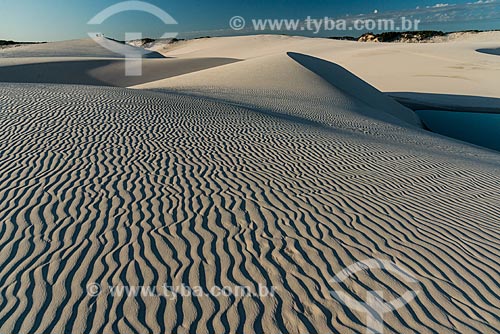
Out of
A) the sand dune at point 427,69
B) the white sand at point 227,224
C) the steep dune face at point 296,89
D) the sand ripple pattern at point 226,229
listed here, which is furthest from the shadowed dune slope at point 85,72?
the sand ripple pattern at point 226,229

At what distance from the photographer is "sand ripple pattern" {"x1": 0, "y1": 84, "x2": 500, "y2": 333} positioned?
338 centimetres

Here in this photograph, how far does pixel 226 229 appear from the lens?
15.4ft

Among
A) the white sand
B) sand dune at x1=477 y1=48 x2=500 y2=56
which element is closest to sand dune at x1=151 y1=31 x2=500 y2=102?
sand dune at x1=477 y1=48 x2=500 y2=56

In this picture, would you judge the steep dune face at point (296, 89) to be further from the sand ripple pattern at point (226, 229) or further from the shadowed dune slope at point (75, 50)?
the shadowed dune slope at point (75, 50)

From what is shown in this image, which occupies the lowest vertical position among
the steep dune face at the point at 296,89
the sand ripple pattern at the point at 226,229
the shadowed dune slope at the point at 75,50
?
the sand ripple pattern at the point at 226,229

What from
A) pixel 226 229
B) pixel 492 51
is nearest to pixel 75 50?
pixel 226 229

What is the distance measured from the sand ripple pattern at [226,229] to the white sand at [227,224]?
0.02 m

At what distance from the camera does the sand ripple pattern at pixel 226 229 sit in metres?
3.38

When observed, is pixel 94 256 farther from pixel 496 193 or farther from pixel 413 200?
pixel 496 193

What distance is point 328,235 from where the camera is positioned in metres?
4.76

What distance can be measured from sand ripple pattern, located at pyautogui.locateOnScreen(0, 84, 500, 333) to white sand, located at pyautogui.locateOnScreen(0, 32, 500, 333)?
0.07 ft

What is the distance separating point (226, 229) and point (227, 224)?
134mm

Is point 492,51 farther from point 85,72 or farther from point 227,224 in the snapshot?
point 227,224

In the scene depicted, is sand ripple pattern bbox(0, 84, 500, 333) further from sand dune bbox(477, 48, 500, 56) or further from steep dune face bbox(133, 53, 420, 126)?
sand dune bbox(477, 48, 500, 56)
